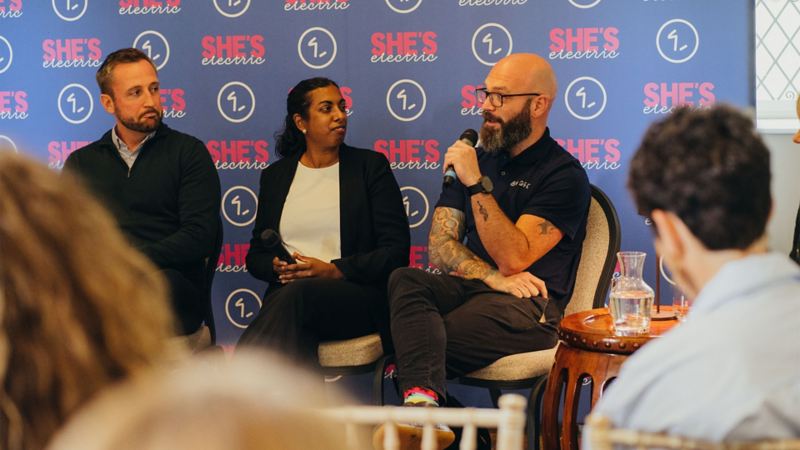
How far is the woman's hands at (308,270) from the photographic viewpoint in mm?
3621

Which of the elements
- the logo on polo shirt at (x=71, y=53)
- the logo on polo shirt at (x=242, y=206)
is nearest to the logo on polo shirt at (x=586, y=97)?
the logo on polo shirt at (x=242, y=206)

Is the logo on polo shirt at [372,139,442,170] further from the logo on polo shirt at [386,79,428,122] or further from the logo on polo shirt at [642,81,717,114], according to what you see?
the logo on polo shirt at [642,81,717,114]

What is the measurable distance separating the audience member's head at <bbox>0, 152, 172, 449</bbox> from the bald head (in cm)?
317

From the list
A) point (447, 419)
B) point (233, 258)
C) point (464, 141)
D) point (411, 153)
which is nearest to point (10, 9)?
point (233, 258)

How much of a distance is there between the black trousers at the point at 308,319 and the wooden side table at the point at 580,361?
690mm

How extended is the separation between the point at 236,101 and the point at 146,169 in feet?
2.11

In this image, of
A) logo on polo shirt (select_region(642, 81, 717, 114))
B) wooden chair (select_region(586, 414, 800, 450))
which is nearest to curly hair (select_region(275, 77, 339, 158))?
logo on polo shirt (select_region(642, 81, 717, 114))

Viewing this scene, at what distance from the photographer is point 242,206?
4.29 metres

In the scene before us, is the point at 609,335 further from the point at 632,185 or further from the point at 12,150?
the point at 12,150

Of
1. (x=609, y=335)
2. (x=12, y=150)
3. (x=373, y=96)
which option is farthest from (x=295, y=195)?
(x=12, y=150)

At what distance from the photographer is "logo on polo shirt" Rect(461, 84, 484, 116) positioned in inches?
161

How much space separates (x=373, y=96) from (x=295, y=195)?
592mm

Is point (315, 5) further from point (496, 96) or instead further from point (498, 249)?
point (498, 249)

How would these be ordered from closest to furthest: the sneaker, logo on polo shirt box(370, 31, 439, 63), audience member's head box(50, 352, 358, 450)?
audience member's head box(50, 352, 358, 450) < the sneaker < logo on polo shirt box(370, 31, 439, 63)
